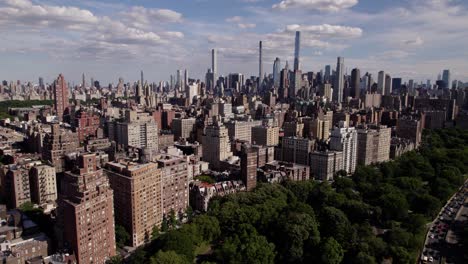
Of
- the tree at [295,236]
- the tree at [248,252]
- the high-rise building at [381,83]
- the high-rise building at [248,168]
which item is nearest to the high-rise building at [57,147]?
the high-rise building at [248,168]

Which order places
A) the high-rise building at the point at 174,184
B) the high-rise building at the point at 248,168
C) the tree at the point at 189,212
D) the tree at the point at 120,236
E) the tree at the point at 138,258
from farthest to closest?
the high-rise building at the point at 248,168
the tree at the point at 189,212
the high-rise building at the point at 174,184
the tree at the point at 120,236
the tree at the point at 138,258

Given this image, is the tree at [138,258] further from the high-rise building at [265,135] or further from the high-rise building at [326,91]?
the high-rise building at [326,91]

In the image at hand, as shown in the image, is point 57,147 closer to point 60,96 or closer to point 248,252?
point 248,252

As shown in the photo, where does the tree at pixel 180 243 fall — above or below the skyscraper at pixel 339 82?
below

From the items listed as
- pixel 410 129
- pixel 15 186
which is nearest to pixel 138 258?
pixel 15 186

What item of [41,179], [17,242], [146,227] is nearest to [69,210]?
[17,242]

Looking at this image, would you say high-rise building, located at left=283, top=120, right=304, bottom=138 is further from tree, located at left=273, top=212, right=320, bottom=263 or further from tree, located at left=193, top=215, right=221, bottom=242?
tree, located at left=193, top=215, right=221, bottom=242

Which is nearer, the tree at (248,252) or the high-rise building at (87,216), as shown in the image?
the high-rise building at (87,216)
